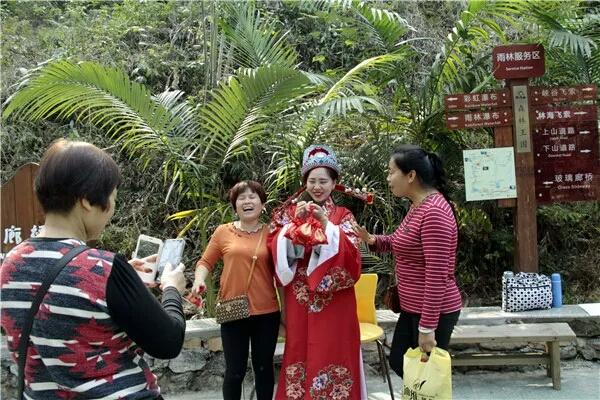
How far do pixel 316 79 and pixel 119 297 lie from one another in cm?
364

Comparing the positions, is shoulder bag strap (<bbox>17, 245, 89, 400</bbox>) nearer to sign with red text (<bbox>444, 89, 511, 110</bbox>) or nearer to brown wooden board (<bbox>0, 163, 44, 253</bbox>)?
brown wooden board (<bbox>0, 163, 44, 253</bbox>)

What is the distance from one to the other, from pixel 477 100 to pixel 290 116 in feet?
4.91

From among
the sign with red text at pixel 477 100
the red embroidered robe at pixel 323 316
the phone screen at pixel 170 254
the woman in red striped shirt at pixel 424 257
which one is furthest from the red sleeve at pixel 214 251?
the sign with red text at pixel 477 100

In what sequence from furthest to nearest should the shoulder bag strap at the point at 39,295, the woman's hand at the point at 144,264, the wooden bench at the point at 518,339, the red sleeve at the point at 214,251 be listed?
the wooden bench at the point at 518,339
the red sleeve at the point at 214,251
the woman's hand at the point at 144,264
the shoulder bag strap at the point at 39,295

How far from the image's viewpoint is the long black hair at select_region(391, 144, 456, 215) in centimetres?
302

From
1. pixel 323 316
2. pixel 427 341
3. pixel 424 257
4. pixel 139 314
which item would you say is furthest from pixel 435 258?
pixel 139 314

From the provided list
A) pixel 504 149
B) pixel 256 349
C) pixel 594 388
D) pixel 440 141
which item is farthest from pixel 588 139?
pixel 256 349

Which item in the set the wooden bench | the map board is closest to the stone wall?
the wooden bench

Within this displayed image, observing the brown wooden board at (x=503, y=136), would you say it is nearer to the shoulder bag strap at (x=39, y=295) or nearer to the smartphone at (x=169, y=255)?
the smartphone at (x=169, y=255)

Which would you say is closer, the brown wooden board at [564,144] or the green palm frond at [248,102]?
the green palm frond at [248,102]

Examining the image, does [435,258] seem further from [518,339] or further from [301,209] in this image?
[518,339]

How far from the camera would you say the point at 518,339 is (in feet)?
13.6

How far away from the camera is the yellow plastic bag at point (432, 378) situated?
273 cm

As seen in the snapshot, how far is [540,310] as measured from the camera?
186 inches
